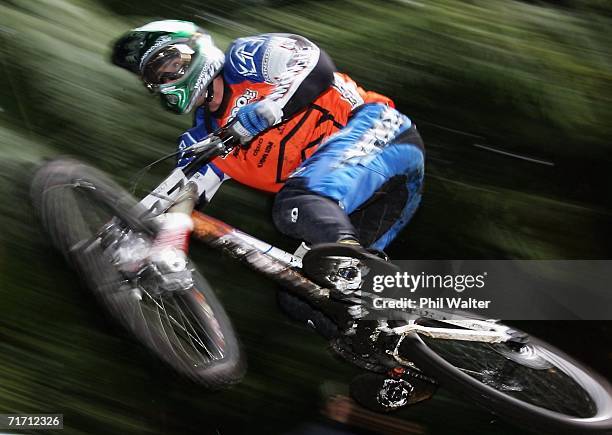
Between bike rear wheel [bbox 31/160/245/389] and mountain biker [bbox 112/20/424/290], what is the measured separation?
0.23 meters

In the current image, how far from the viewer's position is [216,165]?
3.09 metres

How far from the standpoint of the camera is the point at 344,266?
8.43ft

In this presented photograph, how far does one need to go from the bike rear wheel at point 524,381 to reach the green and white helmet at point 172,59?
1143 millimetres

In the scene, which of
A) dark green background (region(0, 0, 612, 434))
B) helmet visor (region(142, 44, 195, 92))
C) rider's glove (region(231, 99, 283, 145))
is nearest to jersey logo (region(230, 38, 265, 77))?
helmet visor (region(142, 44, 195, 92))

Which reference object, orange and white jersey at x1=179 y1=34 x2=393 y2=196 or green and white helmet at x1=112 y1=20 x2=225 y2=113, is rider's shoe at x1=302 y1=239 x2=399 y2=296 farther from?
green and white helmet at x1=112 y1=20 x2=225 y2=113

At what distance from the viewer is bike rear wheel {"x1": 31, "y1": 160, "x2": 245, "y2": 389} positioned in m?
2.79

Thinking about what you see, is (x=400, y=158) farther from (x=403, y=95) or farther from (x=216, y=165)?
(x=403, y=95)

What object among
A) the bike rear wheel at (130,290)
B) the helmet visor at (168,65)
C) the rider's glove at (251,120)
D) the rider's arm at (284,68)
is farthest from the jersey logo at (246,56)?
the bike rear wheel at (130,290)

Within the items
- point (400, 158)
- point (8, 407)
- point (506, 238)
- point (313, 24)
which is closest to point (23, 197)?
point (8, 407)

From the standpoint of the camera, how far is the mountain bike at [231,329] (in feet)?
8.89

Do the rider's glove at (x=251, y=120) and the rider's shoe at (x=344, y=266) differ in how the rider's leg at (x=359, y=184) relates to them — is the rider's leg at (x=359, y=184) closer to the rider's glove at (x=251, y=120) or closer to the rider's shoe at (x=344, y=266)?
the rider's shoe at (x=344, y=266)

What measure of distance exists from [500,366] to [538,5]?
2267 millimetres

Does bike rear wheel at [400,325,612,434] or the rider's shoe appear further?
bike rear wheel at [400,325,612,434]

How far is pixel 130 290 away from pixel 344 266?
76cm
